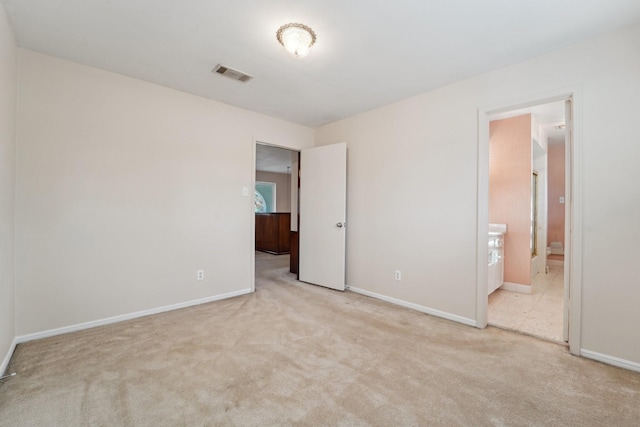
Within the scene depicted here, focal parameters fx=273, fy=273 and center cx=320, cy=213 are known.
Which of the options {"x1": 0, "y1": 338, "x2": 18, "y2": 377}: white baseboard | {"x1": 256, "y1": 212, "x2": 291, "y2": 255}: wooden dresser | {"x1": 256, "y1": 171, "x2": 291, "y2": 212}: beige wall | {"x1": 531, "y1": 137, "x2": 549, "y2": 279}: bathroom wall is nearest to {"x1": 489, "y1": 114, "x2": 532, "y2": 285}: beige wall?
{"x1": 531, "y1": 137, "x2": 549, "y2": 279}: bathroom wall

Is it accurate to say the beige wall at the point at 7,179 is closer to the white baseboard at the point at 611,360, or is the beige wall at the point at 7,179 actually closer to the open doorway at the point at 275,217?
the open doorway at the point at 275,217

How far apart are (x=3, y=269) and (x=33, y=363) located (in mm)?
688

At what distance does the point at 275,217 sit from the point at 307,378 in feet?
18.1

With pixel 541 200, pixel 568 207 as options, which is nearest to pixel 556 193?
pixel 541 200

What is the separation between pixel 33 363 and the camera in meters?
1.91

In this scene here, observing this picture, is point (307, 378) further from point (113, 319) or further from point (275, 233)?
point (275, 233)

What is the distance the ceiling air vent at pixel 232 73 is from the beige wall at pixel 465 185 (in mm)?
1612

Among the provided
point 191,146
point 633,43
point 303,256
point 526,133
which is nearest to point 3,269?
point 191,146

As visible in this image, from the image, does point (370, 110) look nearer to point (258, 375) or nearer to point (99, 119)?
point (99, 119)

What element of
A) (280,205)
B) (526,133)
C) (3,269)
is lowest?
(3,269)

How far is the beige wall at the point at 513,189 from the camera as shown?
3.76 meters

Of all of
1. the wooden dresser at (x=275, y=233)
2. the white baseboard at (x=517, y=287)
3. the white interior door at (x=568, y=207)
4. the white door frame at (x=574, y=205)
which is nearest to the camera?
the white door frame at (x=574, y=205)

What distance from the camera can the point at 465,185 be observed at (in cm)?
269

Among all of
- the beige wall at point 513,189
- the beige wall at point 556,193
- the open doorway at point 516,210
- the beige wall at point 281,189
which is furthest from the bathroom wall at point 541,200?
the beige wall at point 281,189
